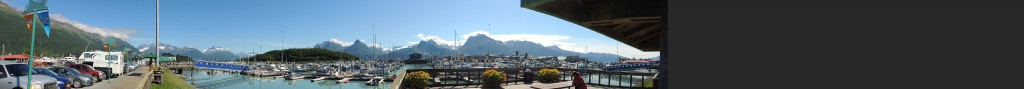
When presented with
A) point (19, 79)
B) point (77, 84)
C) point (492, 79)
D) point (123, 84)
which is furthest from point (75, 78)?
point (492, 79)

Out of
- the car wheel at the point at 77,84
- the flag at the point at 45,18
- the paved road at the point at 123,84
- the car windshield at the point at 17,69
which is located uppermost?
the flag at the point at 45,18

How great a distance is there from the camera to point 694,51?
3.67m

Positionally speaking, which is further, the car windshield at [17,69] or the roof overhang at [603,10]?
the car windshield at [17,69]

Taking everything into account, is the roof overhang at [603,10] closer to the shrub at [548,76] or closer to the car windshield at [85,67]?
the shrub at [548,76]

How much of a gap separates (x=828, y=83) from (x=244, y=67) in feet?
275

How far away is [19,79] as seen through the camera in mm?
11203

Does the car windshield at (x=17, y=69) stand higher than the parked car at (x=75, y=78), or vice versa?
the car windshield at (x=17, y=69)

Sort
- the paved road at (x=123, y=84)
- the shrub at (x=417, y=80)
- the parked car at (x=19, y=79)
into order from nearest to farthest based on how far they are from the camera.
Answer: the parked car at (x=19, y=79), the shrub at (x=417, y=80), the paved road at (x=123, y=84)

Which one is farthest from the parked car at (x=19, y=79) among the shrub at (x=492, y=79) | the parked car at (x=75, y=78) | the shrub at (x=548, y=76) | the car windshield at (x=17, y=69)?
the shrub at (x=548, y=76)

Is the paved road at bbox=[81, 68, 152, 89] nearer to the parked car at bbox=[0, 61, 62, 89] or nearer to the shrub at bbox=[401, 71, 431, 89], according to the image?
the parked car at bbox=[0, 61, 62, 89]

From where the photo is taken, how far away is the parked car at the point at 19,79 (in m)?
11.1

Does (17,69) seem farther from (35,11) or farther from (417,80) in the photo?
(417,80)

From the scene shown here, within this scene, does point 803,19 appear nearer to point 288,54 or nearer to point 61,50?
point 288,54

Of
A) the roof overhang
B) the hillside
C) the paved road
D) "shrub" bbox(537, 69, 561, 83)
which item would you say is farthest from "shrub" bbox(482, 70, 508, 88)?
the hillside
